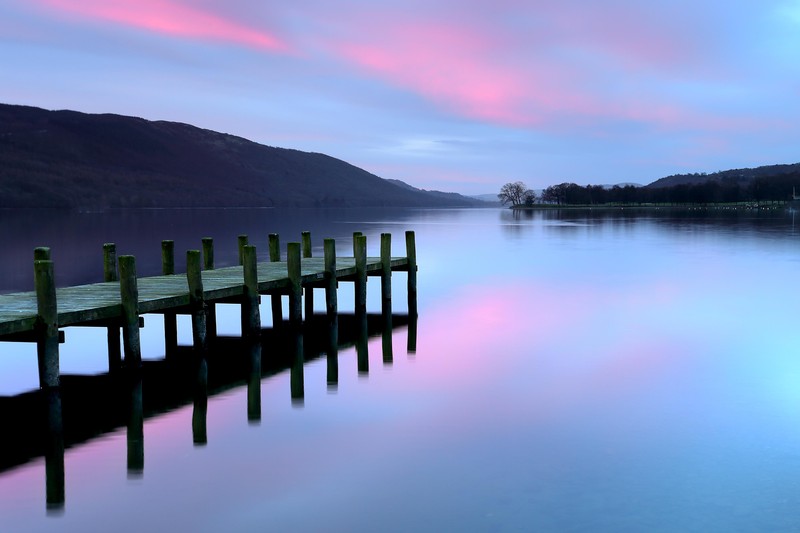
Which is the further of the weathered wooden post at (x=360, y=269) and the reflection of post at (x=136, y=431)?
the weathered wooden post at (x=360, y=269)

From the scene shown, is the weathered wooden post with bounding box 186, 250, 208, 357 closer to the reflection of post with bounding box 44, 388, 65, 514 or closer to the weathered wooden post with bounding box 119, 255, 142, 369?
the weathered wooden post with bounding box 119, 255, 142, 369

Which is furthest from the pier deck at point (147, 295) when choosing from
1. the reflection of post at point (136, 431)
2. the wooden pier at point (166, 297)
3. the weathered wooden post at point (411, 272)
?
the weathered wooden post at point (411, 272)

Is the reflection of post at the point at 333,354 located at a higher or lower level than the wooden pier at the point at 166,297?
lower

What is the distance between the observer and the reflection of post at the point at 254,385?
15243 mm

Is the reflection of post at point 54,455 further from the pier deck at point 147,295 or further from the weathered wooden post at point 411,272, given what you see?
the weathered wooden post at point 411,272

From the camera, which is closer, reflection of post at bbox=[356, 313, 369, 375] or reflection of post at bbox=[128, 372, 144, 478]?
reflection of post at bbox=[128, 372, 144, 478]

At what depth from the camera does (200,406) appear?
51.8 feet

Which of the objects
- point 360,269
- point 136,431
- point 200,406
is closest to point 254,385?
point 200,406

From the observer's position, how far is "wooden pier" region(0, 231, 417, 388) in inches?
585

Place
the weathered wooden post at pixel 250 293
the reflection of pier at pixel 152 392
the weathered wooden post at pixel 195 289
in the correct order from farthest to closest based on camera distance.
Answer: the weathered wooden post at pixel 250 293 → the weathered wooden post at pixel 195 289 → the reflection of pier at pixel 152 392

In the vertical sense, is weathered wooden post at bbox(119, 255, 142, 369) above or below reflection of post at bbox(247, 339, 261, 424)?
above

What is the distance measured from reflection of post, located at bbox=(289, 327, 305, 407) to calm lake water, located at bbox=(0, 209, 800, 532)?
0.08 m

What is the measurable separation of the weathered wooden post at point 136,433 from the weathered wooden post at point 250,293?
13.0 feet

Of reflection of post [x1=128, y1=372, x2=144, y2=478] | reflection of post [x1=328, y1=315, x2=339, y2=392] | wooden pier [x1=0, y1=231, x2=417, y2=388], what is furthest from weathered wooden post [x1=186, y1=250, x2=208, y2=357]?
reflection of post [x1=328, y1=315, x2=339, y2=392]
